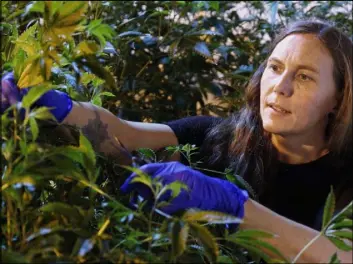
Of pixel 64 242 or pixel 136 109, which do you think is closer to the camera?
pixel 64 242

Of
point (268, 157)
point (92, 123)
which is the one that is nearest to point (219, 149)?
point (268, 157)

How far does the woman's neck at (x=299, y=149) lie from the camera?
1283 mm

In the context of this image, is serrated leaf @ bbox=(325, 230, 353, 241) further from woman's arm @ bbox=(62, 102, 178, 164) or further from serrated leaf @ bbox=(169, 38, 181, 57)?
serrated leaf @ bbox=(169, 38, 181, 57)

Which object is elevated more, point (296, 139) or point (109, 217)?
point (109, 217)

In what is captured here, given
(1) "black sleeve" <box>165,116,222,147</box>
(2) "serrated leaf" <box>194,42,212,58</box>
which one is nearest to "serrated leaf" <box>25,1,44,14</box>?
(1) "black sleeve" <box>165,116,222,147</box>

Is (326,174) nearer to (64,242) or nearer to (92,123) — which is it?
(92,123)

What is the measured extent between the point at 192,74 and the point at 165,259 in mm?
1305

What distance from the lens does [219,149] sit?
52.0 inches

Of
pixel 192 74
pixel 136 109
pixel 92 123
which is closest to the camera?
pixel 92 123

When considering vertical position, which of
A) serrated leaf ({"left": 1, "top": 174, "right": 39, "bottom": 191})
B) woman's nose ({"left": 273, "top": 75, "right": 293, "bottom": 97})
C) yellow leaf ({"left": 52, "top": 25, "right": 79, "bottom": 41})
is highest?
yellow leaf ({"left": 52, "top": 25, "right": 79, "bottom": 41})

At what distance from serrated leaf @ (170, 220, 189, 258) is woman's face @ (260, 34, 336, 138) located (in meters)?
0.64

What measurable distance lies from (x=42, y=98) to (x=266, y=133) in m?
0.57

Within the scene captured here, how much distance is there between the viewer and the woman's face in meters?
1.17

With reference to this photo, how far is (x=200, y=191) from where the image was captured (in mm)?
775
